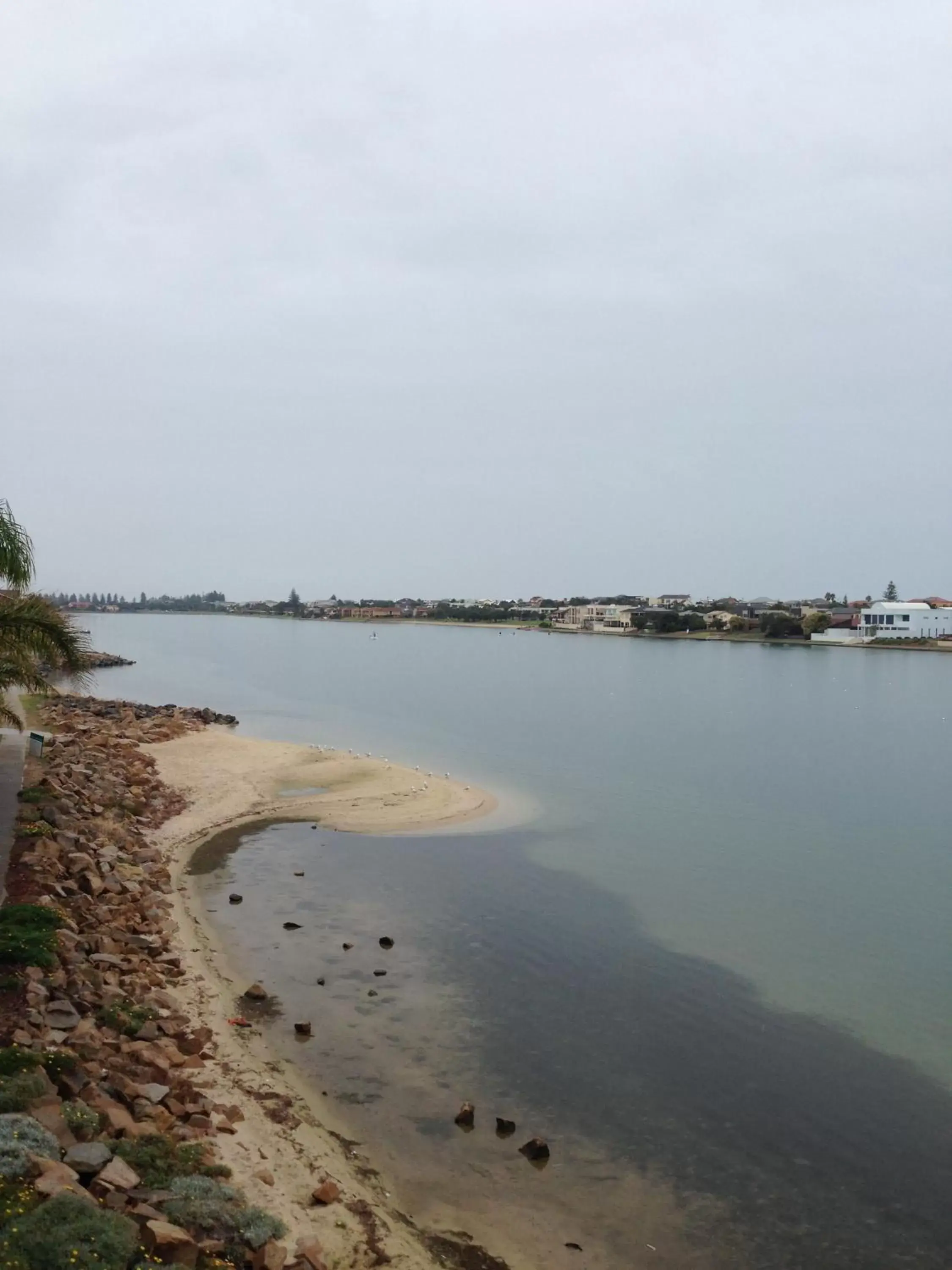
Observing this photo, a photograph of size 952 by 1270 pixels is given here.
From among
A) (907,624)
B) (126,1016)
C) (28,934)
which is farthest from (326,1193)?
(907,624)

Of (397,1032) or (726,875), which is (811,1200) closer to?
(397,1032)

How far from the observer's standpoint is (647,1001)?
47.1ft

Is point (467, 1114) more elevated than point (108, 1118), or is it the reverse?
point (108, 1118)

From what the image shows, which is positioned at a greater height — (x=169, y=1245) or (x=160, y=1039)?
(x=169, y=1245)

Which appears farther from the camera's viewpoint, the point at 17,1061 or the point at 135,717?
the point at 135,717

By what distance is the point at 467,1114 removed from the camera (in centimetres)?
1070

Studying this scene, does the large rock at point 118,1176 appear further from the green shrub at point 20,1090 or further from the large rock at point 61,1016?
the large rock at point 61,1016

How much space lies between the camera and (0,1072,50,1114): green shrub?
25.8 ft

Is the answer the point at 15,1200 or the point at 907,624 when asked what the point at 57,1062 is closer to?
the point at 15,1200

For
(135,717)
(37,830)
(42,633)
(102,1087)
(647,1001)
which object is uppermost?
(42,633)

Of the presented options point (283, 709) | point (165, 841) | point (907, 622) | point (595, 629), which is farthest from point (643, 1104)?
point (595, 629)

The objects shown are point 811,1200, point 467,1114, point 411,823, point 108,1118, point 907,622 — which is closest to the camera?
point 108,1118

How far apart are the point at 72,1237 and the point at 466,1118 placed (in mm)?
5368

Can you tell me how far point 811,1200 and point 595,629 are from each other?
576ft
